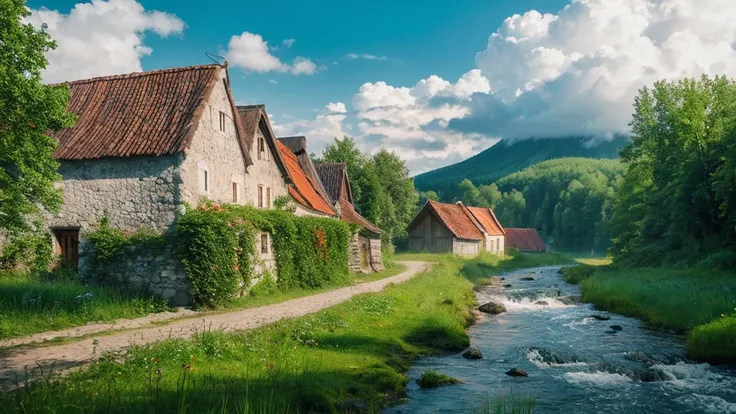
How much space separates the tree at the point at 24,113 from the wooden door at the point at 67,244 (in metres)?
4.56

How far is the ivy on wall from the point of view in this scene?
1805 centimetres

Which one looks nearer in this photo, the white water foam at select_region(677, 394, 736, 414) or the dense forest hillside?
the white water foam at select_region(677, 394, 736, 414)

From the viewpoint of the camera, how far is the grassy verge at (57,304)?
45.0ft

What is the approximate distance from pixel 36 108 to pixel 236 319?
821 cm

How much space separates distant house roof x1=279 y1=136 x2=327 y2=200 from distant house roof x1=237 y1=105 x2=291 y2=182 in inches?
370

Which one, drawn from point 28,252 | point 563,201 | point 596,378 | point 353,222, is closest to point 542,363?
point 596,378

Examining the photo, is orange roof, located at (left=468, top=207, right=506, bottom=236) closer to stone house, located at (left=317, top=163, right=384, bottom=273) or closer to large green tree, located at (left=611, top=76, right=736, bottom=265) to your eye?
large green tree, located at (left=611, top=76, right=736, bottom=265)

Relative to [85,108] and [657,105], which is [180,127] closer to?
[85,108]

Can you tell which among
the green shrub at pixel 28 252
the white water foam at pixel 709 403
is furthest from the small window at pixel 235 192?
the white water foam at pixel 709 403

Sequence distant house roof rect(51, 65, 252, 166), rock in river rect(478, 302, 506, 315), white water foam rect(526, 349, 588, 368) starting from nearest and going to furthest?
white water foam rect(526, 349, 588, 368) → distant house roof rect(51, 65, 252, 166) → rock in river rect(478, 302, 506, 315)

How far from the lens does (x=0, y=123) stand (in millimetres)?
13930

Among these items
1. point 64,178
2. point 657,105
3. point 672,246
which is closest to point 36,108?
point 64,178

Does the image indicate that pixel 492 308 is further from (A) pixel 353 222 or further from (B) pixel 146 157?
(B) pixel 146 157

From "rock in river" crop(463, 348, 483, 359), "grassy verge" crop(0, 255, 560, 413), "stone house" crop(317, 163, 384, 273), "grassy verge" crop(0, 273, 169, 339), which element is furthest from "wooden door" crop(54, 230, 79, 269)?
"stone house" crop(317, 163, 384, 273)
